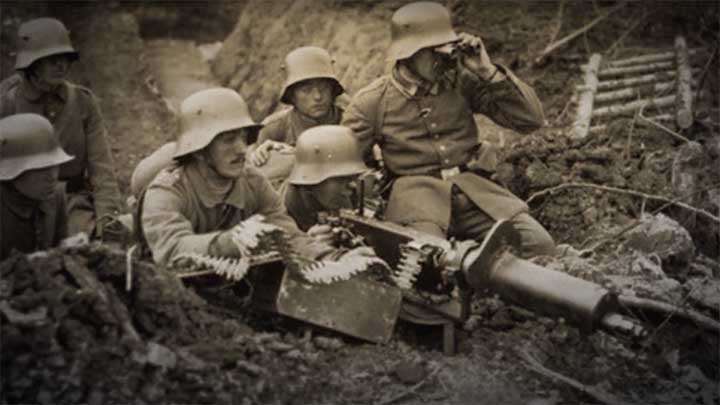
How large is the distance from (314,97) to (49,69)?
2.07 meters

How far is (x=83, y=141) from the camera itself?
715 cm

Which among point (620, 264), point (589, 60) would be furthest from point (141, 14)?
point (620, 264)

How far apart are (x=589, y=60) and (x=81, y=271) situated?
6.16 m

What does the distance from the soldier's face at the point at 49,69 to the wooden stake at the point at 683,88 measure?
500 centimetres

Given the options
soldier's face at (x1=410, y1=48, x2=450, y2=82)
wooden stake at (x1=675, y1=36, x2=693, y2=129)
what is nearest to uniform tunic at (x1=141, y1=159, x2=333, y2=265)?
soldier's face at (x1=410, y1=48, x2=450, y2=82)

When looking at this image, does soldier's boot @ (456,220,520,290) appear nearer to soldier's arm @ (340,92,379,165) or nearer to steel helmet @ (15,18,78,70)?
soldier's arm @ (340,92,379,165)

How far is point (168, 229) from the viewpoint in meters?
5.57

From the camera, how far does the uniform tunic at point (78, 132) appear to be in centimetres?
679

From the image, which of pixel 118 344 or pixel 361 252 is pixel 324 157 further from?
pixel 118 344

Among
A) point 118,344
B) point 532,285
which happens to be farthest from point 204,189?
point 532,285

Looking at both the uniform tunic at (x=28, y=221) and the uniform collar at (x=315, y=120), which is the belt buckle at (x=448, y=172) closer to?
the uniform collar at (x=315, y=120)

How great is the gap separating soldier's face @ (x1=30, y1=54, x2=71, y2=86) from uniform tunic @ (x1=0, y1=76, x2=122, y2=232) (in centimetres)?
12

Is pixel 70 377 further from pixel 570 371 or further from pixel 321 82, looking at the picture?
pixel 321 82

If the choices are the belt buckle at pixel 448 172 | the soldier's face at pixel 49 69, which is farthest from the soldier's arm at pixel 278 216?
the soldier's face at pixel 49 69
